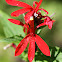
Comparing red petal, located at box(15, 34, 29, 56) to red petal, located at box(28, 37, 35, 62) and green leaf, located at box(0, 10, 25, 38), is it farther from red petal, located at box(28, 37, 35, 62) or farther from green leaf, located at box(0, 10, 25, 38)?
green leaf, located at box(0, 10, 25, 38)

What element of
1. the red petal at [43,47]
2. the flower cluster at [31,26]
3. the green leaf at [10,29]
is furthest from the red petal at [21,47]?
the green leaf at [10,29]

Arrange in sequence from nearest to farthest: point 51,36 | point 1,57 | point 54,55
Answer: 1. point 54,55
2. point 1,57
3. point 51,36

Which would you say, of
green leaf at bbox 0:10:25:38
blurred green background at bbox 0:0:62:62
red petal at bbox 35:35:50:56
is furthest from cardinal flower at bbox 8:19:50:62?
blurred green background at bbox 0:0:62:62

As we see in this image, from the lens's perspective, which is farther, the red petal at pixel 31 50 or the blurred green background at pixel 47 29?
the blurred green background at pixel 47 29

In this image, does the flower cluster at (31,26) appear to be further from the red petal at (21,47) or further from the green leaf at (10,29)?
the green leaf at (10,29)

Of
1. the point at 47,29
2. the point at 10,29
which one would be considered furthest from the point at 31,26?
the point at 47,29

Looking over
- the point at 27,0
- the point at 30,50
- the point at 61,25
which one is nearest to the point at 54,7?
the point at 61,25

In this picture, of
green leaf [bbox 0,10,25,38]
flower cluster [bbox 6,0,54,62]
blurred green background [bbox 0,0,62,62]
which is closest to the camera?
flower cluster [bbox 6,0,54,62]

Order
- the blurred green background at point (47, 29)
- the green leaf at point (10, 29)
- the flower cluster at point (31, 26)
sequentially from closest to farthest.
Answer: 1. the flower cluster at point (31, 26)
2. the green leaf at point (10, 29)
3. the blurred green background at point (47, 29)

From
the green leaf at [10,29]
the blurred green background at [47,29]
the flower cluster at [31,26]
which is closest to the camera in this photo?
the flower cluster at [31,26]

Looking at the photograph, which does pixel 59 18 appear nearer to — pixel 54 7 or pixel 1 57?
pixel 54 7

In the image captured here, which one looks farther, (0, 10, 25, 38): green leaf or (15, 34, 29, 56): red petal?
(0, 10, 25, 38): green leaf
